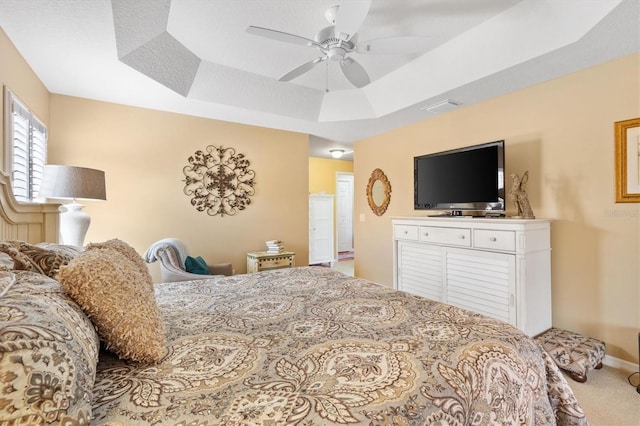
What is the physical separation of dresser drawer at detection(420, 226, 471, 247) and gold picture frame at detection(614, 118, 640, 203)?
1.13 meters

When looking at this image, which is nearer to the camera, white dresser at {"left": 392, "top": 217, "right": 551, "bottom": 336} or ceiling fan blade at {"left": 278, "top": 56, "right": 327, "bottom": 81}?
ceiling fan blade at {"left": 278, "top": 56, "right": 327, "bottom": 81}

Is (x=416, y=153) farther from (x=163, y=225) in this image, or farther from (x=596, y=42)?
(x=163, y=225)

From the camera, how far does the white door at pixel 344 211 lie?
785cm

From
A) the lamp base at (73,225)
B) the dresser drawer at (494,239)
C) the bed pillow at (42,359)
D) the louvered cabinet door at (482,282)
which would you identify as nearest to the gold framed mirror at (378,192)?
the louvered cabinet door at (482,282)

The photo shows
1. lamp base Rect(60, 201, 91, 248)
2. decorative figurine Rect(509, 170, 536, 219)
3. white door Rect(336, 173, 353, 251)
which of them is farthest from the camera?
white door Rect(336, 173, 353, 251)

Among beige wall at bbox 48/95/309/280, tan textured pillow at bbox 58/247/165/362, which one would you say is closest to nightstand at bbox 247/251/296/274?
beige wall at bbox 48/95/309/280

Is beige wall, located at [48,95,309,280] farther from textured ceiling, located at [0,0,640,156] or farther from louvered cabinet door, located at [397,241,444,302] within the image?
louvered cabinet door, located at [397,241,444,302]

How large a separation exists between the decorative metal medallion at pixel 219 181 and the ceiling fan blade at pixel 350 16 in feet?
8.39

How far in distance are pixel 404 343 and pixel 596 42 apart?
2.61 metres

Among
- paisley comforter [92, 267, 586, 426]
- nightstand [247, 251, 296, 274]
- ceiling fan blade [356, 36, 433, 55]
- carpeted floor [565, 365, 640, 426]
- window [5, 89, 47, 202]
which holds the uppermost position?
ceiling fan blade [356, 36, 433, 55]

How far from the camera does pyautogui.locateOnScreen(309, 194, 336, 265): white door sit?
6762 millimetres

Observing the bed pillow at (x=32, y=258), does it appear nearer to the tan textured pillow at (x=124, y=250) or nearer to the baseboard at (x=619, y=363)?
the tan textured pillow at (x=124, y=250)

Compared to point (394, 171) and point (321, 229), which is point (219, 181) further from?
point (321, 229)

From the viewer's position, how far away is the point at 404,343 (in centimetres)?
109
